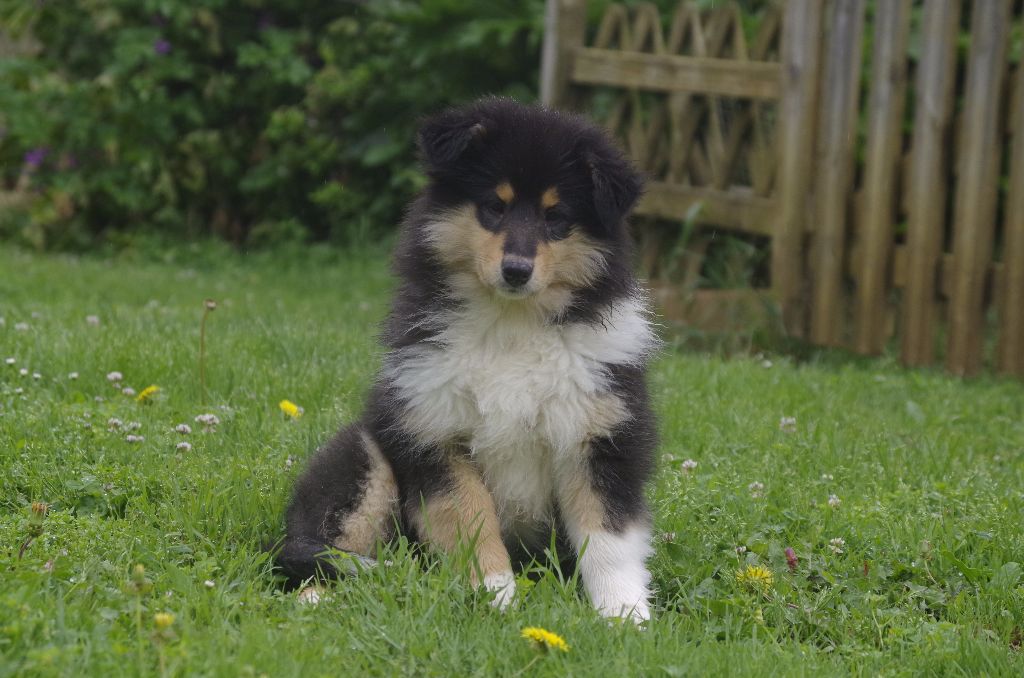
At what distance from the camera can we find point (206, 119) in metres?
12.5

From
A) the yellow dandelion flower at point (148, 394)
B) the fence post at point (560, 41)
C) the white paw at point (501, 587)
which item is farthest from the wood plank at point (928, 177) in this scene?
the white paw at point (501, 587)

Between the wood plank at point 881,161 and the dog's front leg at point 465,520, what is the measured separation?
431cm

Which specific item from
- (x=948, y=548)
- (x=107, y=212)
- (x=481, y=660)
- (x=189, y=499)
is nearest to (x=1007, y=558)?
(x=948, y=548)

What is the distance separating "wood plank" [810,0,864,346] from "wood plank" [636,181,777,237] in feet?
1.33

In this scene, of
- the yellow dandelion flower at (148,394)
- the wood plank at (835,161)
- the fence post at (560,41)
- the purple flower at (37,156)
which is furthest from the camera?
the purple flower at (37,156)

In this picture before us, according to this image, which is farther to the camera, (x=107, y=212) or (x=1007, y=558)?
(x=107, y=212)

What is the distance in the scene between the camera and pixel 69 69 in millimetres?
12648

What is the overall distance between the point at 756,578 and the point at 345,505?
4.12ft

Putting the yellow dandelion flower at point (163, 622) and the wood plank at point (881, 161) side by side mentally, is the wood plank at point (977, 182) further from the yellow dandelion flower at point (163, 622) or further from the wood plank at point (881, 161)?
the yellow dandelion flower at point (163, 622)

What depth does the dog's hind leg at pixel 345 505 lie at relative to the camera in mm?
3779

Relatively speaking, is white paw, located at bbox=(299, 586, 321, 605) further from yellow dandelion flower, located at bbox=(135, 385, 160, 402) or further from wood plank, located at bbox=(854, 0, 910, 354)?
wood plank, located at bbox=(854, 0, 910, 354)

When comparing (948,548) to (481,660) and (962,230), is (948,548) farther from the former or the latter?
(962,230)

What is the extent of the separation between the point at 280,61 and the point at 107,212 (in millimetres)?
2326

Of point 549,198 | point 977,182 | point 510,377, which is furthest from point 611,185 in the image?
point 977,182
